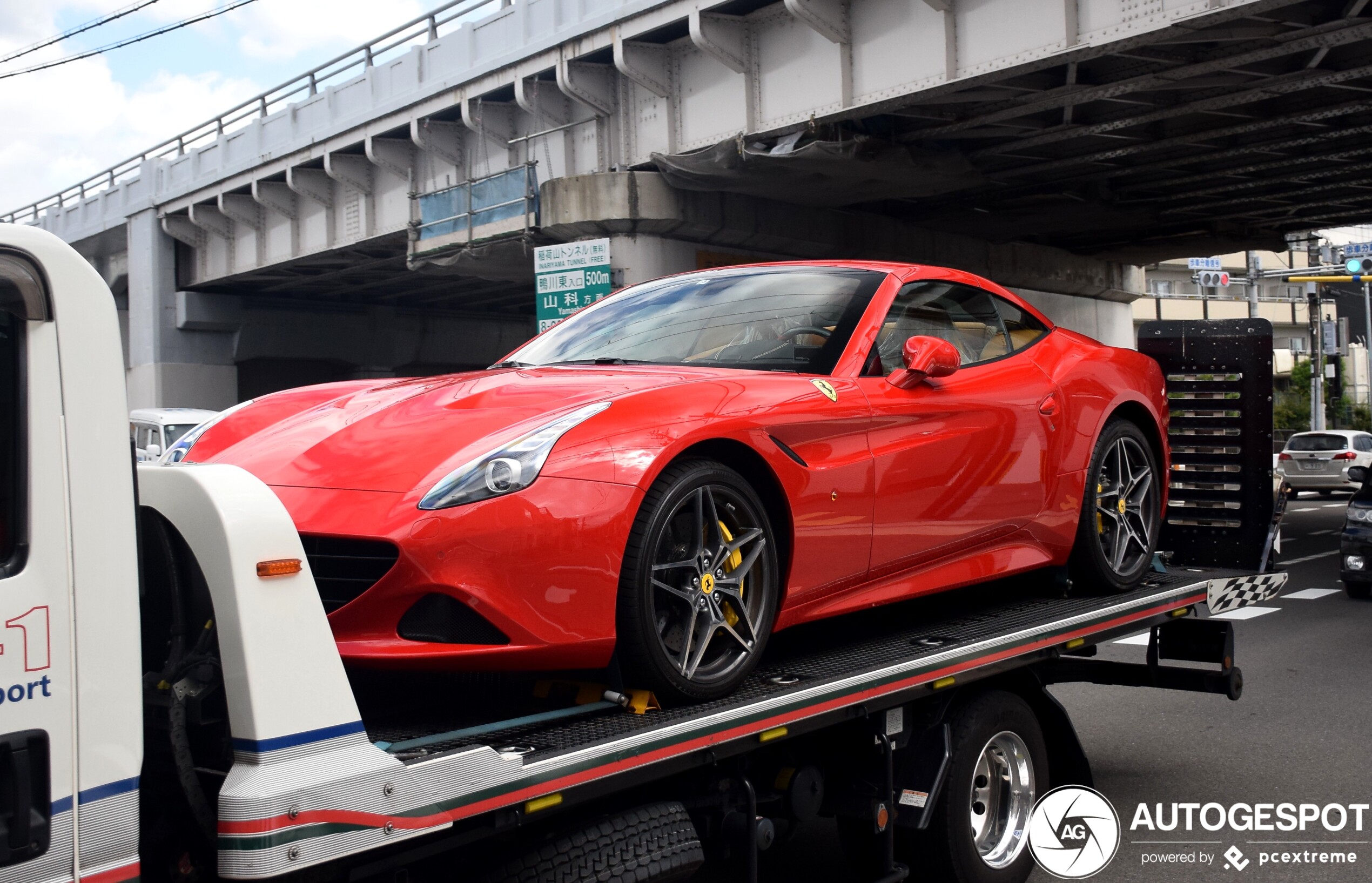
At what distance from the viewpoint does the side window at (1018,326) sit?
17.8 ft

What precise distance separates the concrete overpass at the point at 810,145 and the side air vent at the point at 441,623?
1149cm

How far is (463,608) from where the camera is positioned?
3057 millimetres

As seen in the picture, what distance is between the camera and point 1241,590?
20.2 feet

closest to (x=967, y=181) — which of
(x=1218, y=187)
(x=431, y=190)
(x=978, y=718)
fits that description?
(x=1218, y=187)

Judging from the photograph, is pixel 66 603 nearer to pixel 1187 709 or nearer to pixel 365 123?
pixel 1187 709

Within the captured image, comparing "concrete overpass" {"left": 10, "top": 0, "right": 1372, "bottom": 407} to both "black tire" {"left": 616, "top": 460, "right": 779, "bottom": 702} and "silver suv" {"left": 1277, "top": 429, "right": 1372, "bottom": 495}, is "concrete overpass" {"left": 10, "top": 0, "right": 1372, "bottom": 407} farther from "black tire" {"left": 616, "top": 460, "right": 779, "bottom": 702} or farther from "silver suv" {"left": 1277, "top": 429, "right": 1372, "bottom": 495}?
"black tire" {"left": 616, "top": 460, "right": 779, "bottom": 702}

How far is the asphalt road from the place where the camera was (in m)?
5.12

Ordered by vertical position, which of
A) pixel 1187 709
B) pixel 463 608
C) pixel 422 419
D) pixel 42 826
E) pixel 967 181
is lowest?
pixel 1187 709

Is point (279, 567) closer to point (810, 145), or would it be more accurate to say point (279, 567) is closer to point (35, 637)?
point (35, 637)

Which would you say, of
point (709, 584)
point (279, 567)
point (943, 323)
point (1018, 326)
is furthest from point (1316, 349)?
point (279, 567)

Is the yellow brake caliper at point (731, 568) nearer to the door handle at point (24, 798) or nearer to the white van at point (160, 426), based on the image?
the door handle at point (24, 798)

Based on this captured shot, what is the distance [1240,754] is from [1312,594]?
7665mm

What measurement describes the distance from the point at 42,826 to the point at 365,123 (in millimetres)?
22473

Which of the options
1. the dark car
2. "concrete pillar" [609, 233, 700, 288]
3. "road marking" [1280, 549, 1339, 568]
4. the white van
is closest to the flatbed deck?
the dark car
